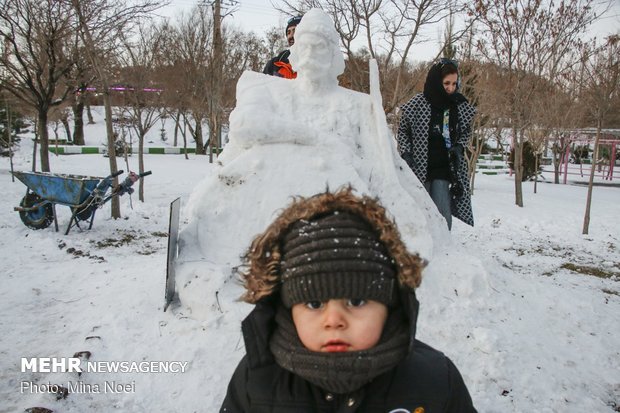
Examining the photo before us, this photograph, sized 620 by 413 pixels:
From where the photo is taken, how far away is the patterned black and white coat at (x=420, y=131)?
4.07 metres

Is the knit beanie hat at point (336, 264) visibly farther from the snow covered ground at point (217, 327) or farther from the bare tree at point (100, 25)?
the bare tree at point (100, 25)

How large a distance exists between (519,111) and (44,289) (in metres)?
11.0

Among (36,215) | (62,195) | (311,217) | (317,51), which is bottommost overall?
(36,215)

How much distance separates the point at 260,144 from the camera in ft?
11.9

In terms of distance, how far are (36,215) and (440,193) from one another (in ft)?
19.4

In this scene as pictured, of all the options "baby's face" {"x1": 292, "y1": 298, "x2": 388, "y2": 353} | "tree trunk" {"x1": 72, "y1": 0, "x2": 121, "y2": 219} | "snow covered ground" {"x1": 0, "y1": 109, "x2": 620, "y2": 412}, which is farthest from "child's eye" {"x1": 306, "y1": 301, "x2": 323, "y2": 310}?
"tree trunk" {"x1": 72, "y1": 0, "x2": 121, "y2": 219}

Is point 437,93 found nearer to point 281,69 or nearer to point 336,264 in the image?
point 281,69

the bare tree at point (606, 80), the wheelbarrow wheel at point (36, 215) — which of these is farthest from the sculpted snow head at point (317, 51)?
the bare tree at point (606, 80)

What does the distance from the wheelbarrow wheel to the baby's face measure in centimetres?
669

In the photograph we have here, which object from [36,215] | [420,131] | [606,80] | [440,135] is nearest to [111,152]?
[36,215]

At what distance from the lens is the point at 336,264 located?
4.09 feet

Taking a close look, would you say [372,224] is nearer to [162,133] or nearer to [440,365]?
[440,365]

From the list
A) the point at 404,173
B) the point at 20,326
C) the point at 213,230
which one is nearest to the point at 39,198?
the point at 20,326

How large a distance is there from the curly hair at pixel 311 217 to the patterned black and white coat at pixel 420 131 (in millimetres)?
2854
